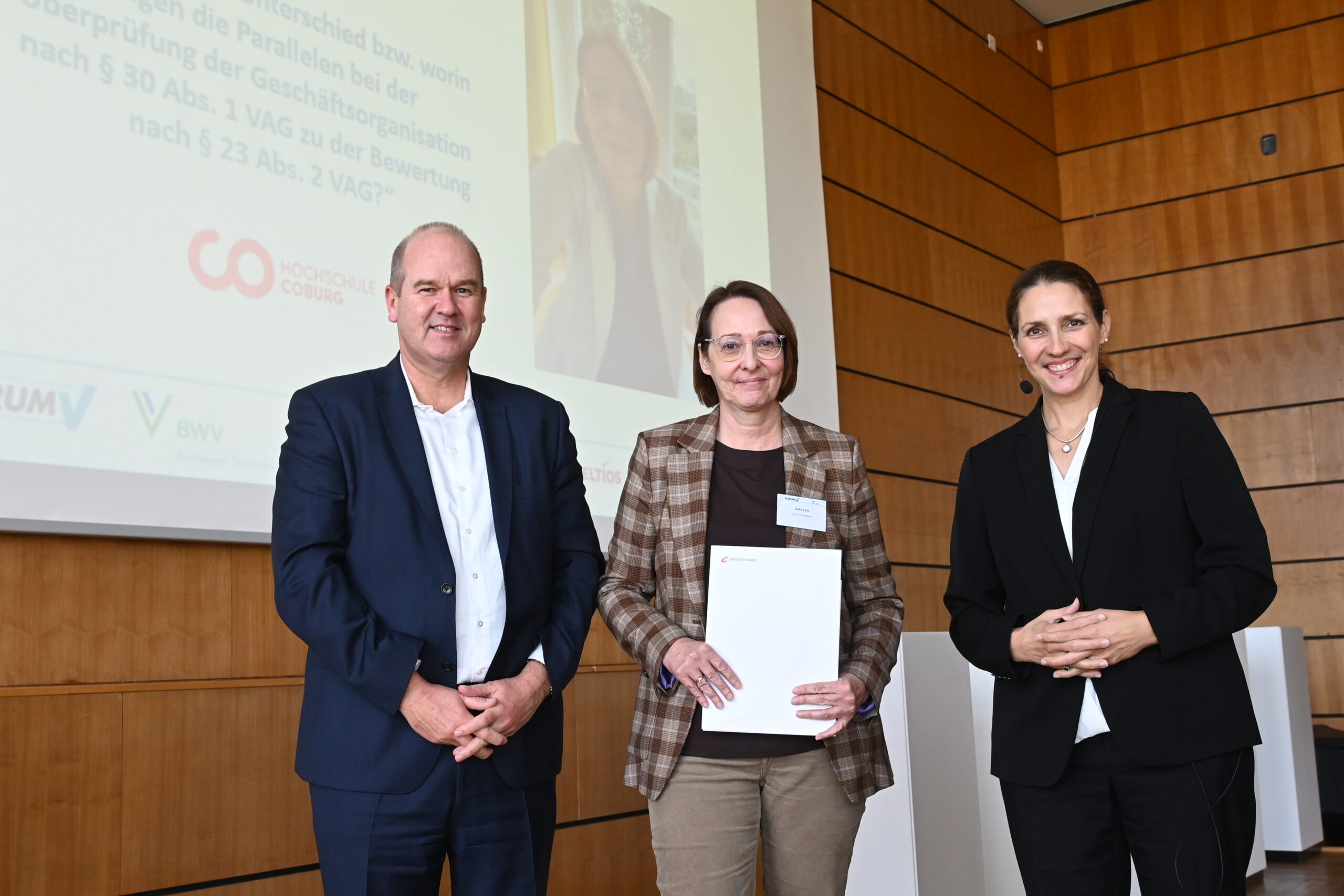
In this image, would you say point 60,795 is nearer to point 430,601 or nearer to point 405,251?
point 430,601

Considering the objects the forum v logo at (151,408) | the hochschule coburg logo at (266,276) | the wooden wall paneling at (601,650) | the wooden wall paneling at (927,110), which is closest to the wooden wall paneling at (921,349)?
the wooden wall paneling at (927,110)

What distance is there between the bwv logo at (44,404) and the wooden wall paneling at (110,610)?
0.94 feet

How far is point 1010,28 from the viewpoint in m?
7.30

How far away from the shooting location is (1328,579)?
6.51 meters

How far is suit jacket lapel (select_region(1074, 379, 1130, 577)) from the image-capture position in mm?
1834

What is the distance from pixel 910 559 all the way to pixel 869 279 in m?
1.34

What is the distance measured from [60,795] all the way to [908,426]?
4173mm

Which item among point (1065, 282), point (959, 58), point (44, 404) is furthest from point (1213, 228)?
point (44, 404)

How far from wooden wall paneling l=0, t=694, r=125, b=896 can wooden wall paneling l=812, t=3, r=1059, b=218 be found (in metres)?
4.20

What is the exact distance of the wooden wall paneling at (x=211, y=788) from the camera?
2734mm

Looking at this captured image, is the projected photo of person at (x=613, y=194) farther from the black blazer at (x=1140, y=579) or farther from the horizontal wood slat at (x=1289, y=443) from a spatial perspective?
the horizontal wood slat at (x=1289, y=443)

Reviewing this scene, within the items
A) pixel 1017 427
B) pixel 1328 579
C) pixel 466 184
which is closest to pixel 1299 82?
pixel 1328 579

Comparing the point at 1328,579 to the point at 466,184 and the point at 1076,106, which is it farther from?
the point at 466,184

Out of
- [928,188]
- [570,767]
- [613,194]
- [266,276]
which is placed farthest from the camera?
[928,188]
